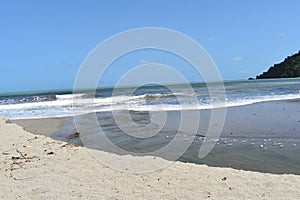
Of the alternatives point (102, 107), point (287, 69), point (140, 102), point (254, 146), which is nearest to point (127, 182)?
point (254, 146)

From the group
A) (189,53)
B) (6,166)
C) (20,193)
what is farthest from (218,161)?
(6,166)

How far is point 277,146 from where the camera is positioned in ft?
21.8

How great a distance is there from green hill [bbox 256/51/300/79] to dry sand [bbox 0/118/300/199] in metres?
109

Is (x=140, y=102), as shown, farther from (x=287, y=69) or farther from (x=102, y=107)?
(x=287, y=69)

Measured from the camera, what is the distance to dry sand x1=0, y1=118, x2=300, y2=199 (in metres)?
3.92

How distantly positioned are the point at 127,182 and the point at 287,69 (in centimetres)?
11814

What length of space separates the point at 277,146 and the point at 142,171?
134 inches

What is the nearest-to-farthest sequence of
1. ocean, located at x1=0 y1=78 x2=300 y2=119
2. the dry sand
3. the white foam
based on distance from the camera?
the dry sand → the white foam → ocean, located at x1=0 y1=78 x2=300 y2=119

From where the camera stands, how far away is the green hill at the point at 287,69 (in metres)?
104

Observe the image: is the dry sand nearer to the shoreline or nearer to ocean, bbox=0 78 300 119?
the shoreline

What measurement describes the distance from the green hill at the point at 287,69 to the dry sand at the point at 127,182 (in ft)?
358

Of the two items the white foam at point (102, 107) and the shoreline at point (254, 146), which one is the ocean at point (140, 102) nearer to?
the white foam at point (102, 107)

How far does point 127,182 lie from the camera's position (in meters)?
4.44

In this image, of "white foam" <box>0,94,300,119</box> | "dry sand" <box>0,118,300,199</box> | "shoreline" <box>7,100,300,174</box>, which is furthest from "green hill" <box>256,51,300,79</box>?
"dry sand" <box>0,118,300,199</box>
